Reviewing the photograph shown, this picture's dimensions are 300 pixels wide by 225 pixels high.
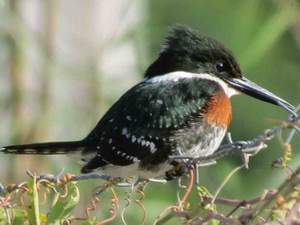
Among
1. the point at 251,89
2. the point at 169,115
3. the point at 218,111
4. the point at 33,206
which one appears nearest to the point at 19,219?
the point at 33,206

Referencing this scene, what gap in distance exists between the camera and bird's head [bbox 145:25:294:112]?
2.98 meters

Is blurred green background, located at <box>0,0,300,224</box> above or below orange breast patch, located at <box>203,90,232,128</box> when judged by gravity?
below

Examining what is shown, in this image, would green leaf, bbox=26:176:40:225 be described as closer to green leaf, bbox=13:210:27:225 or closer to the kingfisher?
green leaf, bbox=13:210:27:225

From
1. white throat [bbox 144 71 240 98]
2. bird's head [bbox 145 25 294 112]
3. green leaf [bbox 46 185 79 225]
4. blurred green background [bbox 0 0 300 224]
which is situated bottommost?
blurred green background [bbox 0 0 300 224]

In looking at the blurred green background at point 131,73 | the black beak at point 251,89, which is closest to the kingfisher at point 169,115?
the black beak at point 251,89

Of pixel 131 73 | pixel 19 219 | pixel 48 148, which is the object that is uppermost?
pixel 19 219

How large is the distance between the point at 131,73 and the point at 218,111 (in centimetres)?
161

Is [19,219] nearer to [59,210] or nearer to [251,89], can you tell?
[59,210]

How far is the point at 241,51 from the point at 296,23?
0.97 ft

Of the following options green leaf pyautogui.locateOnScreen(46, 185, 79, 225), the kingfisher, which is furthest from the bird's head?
green leaf pyautogui.locateOnScreen(46, 185, 79, 225)

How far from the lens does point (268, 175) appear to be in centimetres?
414

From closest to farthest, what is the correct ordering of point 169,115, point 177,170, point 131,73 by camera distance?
point 177,170
point 169,115
point 131,73

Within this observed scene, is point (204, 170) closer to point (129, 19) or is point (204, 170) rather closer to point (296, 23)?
point (296, 23)

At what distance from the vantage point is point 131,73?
446cm
